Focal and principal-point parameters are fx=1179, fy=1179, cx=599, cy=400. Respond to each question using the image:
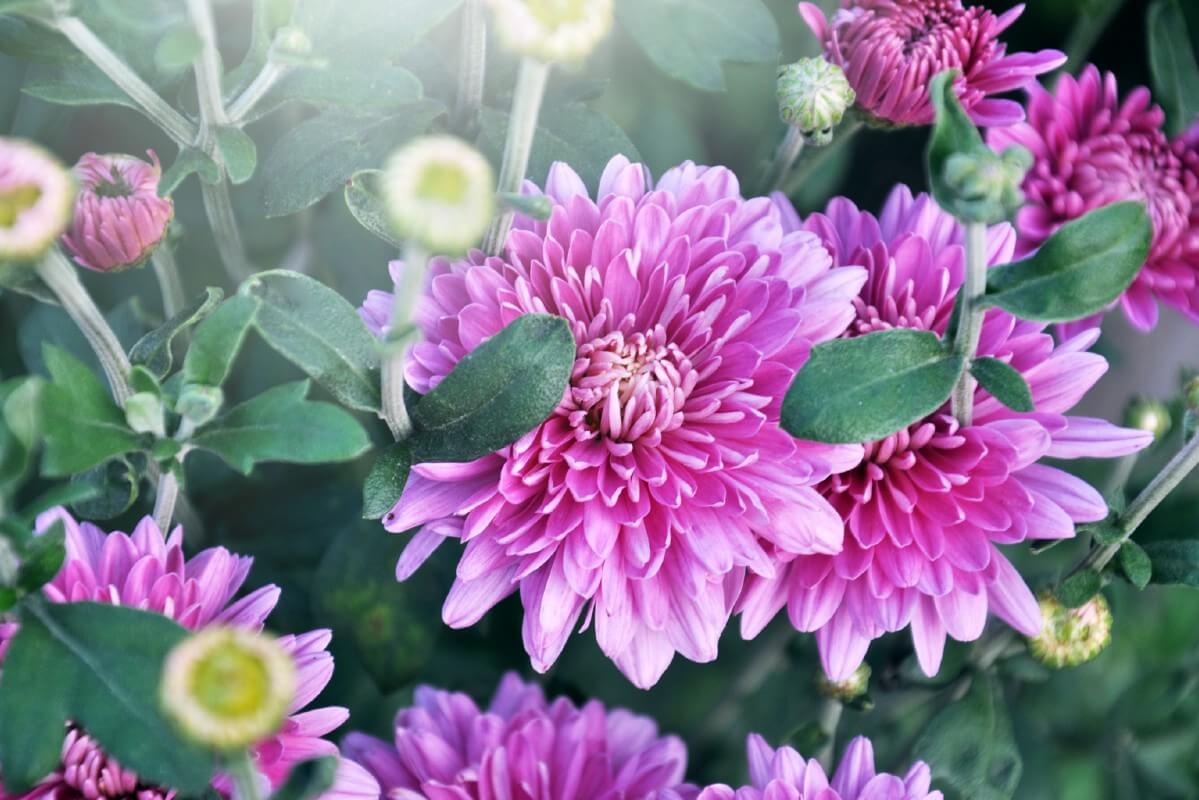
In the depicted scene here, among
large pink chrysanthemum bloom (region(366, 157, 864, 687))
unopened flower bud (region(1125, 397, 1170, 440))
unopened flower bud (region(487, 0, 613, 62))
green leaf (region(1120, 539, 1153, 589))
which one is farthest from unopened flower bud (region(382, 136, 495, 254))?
unopened flower bud (region(1125, 397, 1170, 440))

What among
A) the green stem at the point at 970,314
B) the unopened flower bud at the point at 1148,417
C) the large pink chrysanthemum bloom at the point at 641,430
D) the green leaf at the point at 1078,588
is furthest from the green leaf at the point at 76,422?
the unopened flower bud at the point at 1148,417

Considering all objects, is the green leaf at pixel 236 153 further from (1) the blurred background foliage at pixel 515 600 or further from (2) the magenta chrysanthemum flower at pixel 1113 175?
(2) the magenta chrysanthemum flower at pixel 1113 175

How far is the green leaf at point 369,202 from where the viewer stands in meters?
0.52

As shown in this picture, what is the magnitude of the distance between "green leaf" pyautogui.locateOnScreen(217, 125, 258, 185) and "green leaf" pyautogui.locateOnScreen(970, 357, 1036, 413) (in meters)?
0.32

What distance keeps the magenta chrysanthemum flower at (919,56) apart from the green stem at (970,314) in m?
0.14

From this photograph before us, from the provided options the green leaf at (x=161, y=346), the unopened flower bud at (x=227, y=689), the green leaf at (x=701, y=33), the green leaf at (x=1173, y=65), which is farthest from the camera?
the green leaf at (x=1173, y=65)

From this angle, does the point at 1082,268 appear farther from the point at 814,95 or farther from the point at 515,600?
the point at 515,600

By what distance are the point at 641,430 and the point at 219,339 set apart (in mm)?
184

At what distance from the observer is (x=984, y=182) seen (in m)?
0.41

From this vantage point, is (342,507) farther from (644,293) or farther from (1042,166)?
(1042,166)

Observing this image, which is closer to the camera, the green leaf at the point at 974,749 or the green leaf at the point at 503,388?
the green leaf at the point at 503,388

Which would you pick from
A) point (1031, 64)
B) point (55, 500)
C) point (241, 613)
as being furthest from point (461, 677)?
point (1031, 64)

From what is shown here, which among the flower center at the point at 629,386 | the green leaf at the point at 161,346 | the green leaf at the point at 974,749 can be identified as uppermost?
the green leaf at the point at 161,346

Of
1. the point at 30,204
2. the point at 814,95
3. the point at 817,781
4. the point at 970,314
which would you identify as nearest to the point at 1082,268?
the point at 970,314
